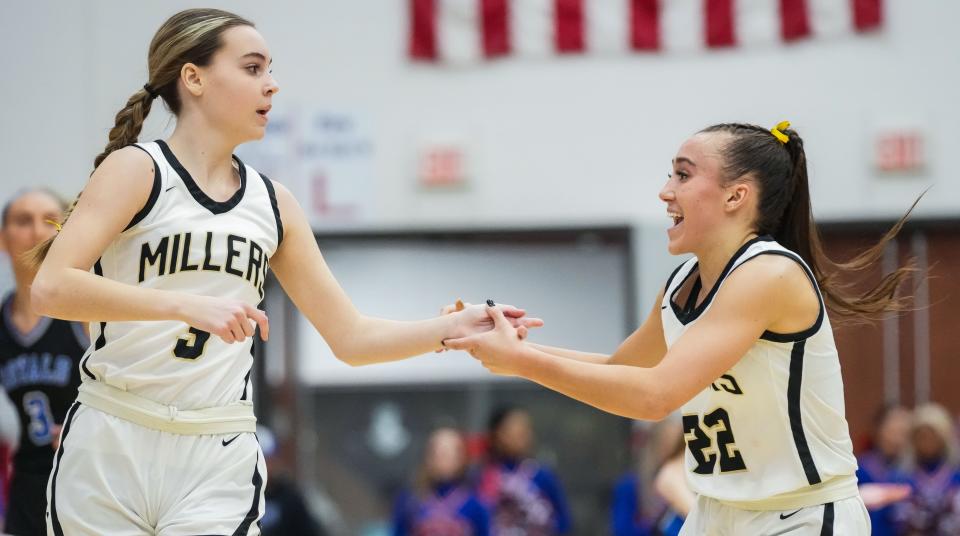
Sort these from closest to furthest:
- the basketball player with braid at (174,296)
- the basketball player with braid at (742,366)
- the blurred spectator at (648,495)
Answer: the basketball player with braid at (174,296) → the basketball player with braid at (742,366) → the blurred spectator at (648,495)

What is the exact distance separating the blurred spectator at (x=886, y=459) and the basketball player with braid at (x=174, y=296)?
19.2ft

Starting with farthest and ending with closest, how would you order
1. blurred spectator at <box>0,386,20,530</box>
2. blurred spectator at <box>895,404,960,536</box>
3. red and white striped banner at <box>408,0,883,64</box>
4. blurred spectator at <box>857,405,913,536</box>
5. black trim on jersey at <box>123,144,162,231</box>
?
1. red and white striped banner at <box>408,0,883,64</box>
2. blurred spectator at <box>857,405,913,536</box>
3. blurred spectator at <box>895,404,960,536</box>
4. blurred spectator at <box>0,386,20,530</box>
5. black trim on jersey at <box>123,144,162,231</box>

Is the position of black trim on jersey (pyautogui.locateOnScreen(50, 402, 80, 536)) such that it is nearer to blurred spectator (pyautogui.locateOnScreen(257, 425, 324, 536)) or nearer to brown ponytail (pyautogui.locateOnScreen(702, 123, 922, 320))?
brown ponytail (pyautogui.locateOnScreen(702, 123, 922, 320))

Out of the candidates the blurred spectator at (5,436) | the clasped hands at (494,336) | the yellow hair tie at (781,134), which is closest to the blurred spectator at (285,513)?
the blurred spectator at (5,436)

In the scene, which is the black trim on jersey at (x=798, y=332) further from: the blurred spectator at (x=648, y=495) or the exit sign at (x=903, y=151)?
the exit sign at (x=903, y=151)

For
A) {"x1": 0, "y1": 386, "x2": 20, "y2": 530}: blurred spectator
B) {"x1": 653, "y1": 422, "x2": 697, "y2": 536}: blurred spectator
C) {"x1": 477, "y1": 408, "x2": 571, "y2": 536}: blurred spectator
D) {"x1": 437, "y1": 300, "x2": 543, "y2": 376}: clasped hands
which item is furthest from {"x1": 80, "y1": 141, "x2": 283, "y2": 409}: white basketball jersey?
{"x1": 477, "y1": 408, "x2": 571, "y2": 536}: blurred spectator

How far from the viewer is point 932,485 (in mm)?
8031

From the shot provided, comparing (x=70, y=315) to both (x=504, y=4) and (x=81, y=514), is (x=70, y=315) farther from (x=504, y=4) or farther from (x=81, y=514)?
(x=504, y=4)

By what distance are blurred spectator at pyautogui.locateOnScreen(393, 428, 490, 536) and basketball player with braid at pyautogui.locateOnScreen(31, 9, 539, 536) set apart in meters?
5.27

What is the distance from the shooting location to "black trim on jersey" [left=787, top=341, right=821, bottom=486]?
10.1 ft

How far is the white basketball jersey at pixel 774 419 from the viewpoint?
3.10 metres

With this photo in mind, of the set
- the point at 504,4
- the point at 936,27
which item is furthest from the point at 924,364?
the point at 504,4

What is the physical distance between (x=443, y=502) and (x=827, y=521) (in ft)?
18.1

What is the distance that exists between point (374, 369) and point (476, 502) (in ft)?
7.13
